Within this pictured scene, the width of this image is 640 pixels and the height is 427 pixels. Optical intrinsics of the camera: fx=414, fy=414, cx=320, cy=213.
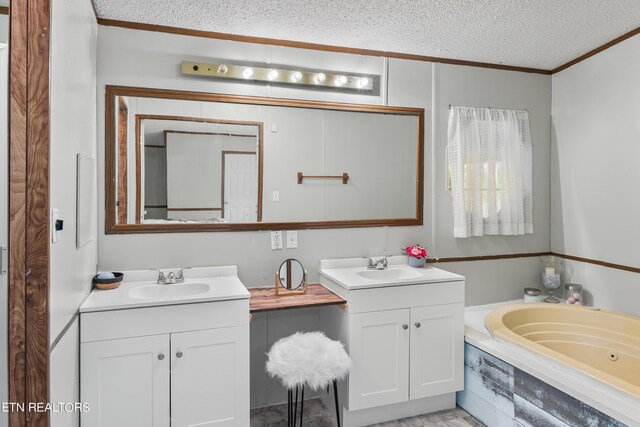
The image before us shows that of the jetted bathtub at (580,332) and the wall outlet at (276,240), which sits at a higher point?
the wall outlet at (276,240)

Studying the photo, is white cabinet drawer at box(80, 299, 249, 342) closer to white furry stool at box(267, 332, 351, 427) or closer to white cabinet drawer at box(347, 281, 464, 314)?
white furry stool at box(267, 332, 351, 427)

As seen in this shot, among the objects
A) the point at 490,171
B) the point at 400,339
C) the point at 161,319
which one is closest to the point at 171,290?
the point at 161,319

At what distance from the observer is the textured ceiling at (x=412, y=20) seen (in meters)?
2.29

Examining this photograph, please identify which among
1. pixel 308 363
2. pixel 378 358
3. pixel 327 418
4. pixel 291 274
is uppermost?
pixel 291 274

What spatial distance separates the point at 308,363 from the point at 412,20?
204 centimetres

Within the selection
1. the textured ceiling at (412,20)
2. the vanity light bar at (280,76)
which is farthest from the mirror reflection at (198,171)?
the textured ceiling at (412,20)

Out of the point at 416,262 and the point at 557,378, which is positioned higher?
the point at 416,262

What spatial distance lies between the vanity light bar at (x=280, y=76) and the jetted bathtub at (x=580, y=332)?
72.4 inches

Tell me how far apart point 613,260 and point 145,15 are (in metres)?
3.45

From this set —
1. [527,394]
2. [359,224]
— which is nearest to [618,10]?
[359,224]

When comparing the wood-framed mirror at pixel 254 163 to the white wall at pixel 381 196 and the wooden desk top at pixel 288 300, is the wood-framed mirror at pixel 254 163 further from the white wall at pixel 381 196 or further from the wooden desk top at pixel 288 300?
the wooden desk top at pixel 288 300

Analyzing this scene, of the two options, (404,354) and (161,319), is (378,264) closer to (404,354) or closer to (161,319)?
(404,354)

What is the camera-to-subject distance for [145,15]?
2.38 meters

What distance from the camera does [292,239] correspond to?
2771 millimetres
